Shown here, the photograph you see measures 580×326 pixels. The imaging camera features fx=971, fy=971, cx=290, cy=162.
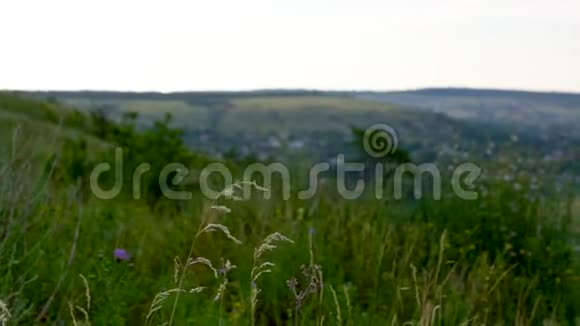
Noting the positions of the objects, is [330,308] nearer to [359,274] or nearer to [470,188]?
[359,274]

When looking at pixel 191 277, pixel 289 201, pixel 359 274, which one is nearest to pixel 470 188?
pixel 289 201

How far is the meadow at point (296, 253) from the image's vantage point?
383 cm

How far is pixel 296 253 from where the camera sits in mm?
4785

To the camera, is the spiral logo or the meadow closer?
the meadow

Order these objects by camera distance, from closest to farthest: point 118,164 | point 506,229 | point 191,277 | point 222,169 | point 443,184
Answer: point 191,277
point 506,229
point 443,184
point 222,169
point 118,164

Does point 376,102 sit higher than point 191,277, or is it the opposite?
point 191,277

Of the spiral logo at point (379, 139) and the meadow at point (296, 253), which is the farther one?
the spiral logo at point (379, 139)

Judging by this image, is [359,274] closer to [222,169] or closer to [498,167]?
[498,167]

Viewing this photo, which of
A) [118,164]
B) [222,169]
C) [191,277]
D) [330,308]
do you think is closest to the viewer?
[330,308]

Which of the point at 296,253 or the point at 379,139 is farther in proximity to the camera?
the point at 379,139

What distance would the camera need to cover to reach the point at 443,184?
660 cm

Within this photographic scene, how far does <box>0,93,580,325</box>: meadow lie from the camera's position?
3828 millimetres

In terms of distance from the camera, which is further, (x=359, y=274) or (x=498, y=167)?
(x=498, y=167)

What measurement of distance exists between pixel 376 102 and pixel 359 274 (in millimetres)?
121892
